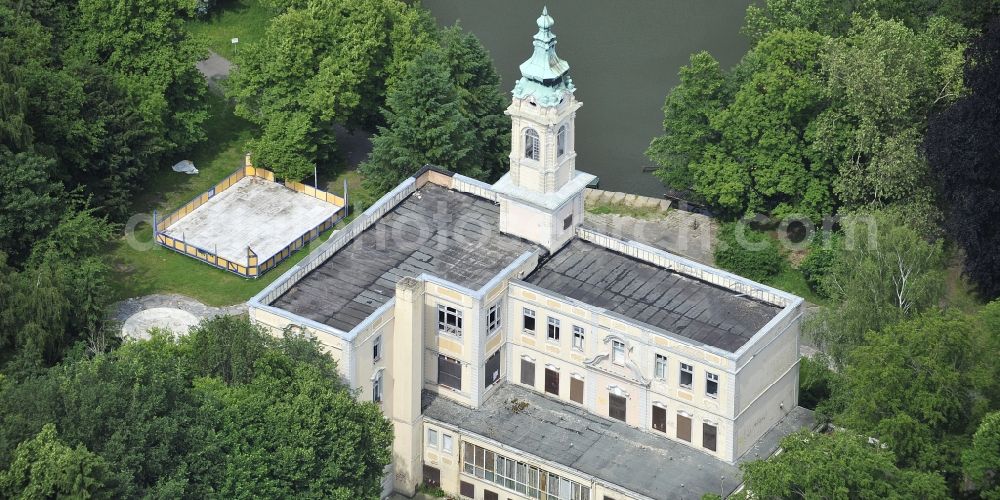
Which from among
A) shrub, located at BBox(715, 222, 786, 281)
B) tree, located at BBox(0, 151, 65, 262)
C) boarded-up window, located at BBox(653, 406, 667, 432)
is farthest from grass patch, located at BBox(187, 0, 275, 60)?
boarded-up window, located at BBox(653, 406, 667, 432)

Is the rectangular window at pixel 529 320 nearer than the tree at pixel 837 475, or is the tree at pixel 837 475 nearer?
the tree at pixel 837 475

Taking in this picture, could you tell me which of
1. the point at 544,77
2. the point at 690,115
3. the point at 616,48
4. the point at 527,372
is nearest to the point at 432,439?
the point at 527,372

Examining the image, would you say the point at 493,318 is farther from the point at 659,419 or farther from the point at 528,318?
the point at 659,419

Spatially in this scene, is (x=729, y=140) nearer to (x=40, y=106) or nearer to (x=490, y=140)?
(x=490, y=140)

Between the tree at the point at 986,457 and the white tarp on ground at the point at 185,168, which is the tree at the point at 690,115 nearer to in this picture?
the white tarp on ground at the point at 185,168

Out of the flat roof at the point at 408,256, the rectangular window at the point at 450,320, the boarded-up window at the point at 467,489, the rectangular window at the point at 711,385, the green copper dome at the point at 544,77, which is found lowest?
the boarded-up window at the point at 467,489

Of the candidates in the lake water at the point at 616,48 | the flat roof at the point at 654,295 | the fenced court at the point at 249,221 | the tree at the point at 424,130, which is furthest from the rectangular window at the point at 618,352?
the lake water at the point at 616,48

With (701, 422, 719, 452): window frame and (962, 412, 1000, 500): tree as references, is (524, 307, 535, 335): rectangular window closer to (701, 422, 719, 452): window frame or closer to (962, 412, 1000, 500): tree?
(701, 422, 719, 452): window frame
